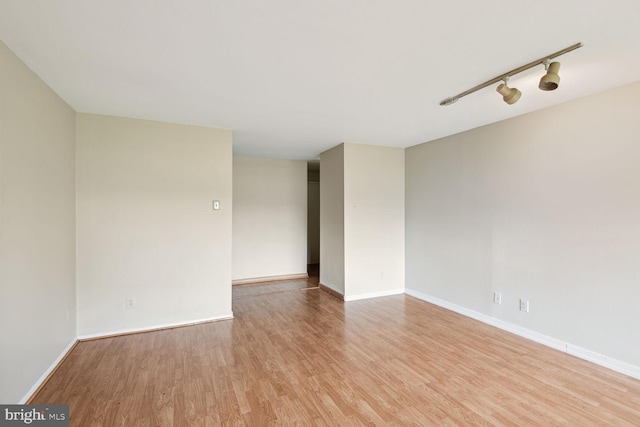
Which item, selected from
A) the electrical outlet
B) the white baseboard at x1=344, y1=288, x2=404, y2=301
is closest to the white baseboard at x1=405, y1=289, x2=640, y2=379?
the electrical outlet

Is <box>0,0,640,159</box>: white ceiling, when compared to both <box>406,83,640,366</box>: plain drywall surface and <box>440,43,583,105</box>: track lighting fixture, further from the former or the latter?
<box>406,83,640,366</box>: plain drywall surface

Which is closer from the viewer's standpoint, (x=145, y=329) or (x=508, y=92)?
(x=508, y=92)

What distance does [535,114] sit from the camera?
9.73 feet

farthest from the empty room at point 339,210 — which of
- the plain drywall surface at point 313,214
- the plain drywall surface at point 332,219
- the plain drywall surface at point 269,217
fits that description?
the plain drywall surface at point 313,214

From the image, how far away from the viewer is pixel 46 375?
2254 millimetres

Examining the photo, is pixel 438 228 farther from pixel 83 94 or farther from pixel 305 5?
pixel 83 94

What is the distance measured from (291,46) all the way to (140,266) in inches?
114

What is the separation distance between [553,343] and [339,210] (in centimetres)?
297

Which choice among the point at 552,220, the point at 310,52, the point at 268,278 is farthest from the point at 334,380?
the point at 268,278

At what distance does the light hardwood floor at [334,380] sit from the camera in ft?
6.13

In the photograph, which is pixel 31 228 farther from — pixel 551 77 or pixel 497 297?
pixel 497 297

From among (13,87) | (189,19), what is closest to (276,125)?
(189,19)

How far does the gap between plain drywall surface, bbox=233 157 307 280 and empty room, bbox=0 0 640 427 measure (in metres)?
1.34

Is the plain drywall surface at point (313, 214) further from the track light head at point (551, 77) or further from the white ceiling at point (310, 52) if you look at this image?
the track light head at point (551, 77)
